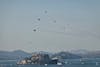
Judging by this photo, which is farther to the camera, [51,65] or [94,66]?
[94,66]

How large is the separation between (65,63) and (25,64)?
175 inches

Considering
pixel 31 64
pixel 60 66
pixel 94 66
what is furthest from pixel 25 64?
pixel 94 66

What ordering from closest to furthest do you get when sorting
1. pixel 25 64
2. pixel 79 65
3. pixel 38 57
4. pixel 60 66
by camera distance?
pixel 38 57, pixel 25 64, pixel 60 66, pixel 79 65

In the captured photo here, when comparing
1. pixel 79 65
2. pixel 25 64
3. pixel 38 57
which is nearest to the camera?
pixel 38 57

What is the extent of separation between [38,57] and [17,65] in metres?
4.02

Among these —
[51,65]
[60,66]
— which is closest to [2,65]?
[51,65]

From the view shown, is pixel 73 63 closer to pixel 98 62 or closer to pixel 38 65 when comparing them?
pixel 98 62

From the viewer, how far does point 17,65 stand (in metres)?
32.7

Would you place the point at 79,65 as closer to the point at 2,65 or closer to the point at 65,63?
the point at 65,63

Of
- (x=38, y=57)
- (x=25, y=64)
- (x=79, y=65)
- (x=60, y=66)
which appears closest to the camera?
(x=38, y=57)

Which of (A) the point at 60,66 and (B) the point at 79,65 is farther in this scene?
(B) the point at 79,65

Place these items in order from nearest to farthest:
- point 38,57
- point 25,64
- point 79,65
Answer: point 38,57, point 25,64, point 79,65

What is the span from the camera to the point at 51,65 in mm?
31844

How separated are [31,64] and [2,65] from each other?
2.31 meters
